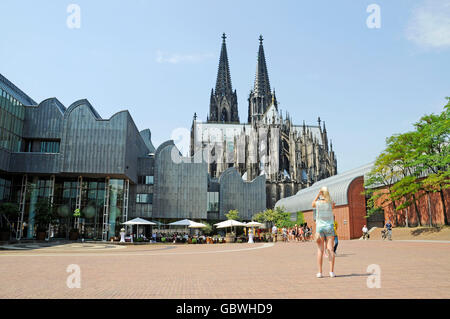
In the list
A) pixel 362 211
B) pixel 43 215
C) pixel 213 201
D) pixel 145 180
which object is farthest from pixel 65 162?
pixel 362 211

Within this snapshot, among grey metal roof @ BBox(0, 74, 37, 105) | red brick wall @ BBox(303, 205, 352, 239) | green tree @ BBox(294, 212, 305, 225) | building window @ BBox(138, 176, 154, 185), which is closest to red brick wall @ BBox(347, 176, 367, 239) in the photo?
red brick wall @ BBox(303, 205, 352, 239)

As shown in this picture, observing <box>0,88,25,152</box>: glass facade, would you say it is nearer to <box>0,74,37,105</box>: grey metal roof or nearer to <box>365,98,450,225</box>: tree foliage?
<box>0,74,37,105</box>: grey metal roof

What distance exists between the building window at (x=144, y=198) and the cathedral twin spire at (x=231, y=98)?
166 ft

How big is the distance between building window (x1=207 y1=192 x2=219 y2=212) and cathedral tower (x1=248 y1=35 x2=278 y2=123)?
4479 centimetres

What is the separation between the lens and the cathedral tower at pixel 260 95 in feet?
306

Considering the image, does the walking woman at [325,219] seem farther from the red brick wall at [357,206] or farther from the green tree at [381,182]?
the red brick wall at [357,206]

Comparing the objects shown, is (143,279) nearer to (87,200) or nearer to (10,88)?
(87,200)

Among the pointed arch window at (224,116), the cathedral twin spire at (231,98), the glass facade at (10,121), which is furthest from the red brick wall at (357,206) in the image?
the pointed arch window at (224,116)

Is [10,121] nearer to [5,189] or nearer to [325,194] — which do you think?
[5,189]

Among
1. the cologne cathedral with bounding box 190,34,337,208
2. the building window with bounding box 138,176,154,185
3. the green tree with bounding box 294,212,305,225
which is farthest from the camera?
the cologne cathedral with bounding box 190,34,337,208

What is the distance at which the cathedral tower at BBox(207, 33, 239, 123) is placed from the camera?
93.6m

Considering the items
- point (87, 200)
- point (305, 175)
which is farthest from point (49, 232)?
Answer: point (305, 175)

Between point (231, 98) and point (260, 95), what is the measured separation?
8086 millimetres
